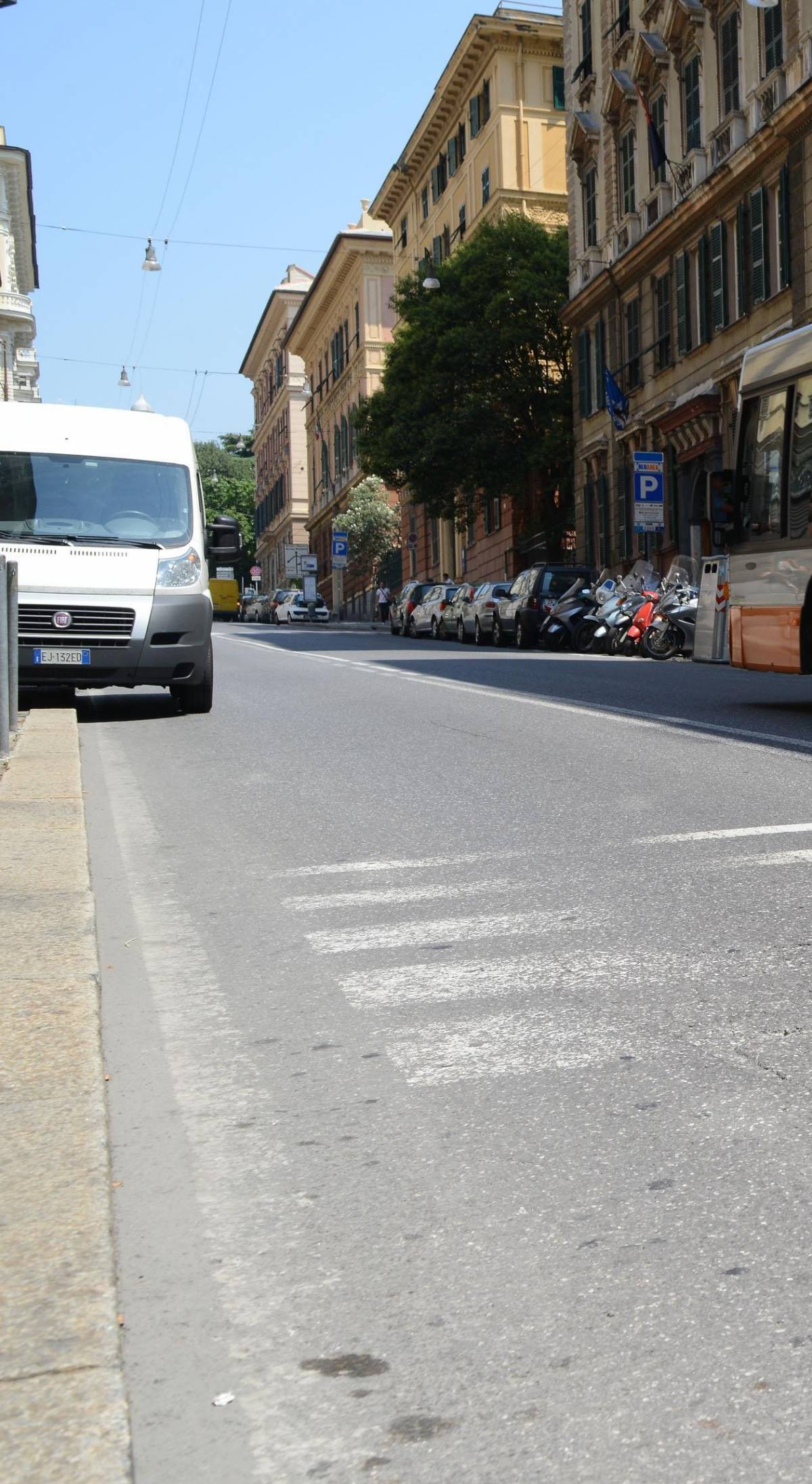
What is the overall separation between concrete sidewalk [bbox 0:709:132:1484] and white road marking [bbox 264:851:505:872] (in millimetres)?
1107

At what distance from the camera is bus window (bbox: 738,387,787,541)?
13891 millimetres

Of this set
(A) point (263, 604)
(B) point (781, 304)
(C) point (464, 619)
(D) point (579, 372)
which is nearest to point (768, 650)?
(B) point (781, 304)

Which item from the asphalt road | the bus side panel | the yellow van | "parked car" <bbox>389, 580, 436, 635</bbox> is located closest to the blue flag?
"parked car" <bbox>389, 580, 436, 635</bbox>

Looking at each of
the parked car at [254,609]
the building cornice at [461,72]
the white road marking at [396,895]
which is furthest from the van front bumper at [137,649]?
the parked car at [254,609]

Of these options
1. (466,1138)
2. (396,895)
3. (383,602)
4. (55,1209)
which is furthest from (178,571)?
(383,602)

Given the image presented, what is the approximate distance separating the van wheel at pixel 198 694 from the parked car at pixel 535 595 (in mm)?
A: 18758

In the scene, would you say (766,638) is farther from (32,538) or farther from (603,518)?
(603,518)

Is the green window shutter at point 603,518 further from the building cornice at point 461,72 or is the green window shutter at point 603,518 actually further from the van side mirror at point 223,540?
the van side mirror at point 223,540

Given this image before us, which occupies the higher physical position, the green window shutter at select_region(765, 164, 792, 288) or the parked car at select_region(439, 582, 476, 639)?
the green window shutter at select_region(765, 164, 792, 288)

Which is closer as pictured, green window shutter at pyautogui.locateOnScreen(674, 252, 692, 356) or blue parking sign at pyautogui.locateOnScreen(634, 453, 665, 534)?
blue parking sign at pyautogui.locateOnScreen(634, 453, 665, 534)

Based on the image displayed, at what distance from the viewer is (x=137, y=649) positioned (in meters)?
13.6

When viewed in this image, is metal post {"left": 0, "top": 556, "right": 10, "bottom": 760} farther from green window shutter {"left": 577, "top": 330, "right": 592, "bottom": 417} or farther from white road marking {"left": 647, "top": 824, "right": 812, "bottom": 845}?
green window shutter {"left": 577, "top": 330, "right": 592, "bottom": 417}

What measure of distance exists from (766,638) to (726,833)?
640cm

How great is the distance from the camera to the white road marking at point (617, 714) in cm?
1134
